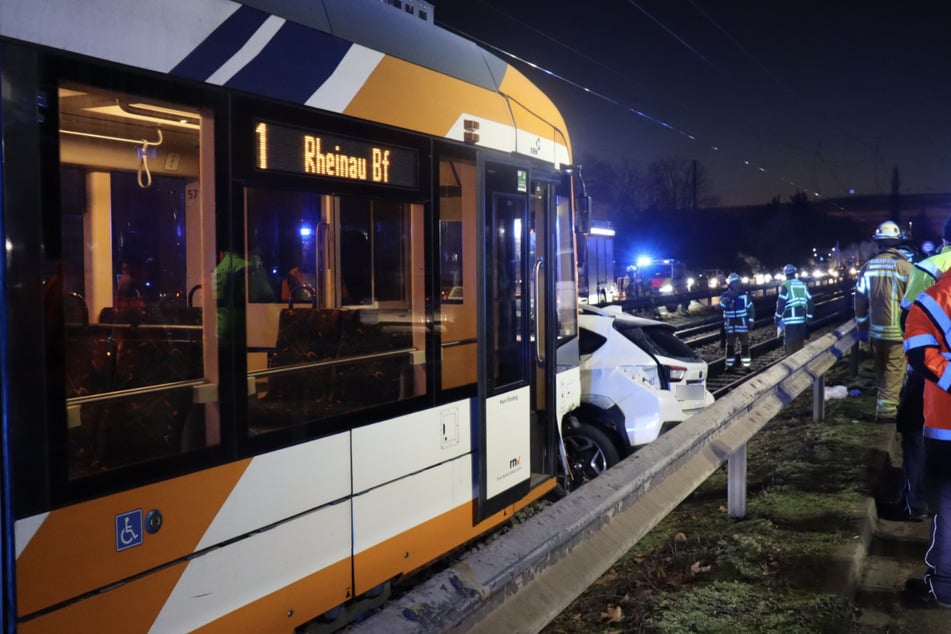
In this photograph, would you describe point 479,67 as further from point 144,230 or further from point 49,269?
point 49,269

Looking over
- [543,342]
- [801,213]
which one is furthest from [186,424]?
[801,213]

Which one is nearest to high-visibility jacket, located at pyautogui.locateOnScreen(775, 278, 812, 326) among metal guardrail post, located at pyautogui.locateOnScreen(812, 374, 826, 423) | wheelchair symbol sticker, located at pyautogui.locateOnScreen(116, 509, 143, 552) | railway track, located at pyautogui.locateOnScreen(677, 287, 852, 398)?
railway track, located at pyautogui.locateOnScreen(677, 287, 852, 398)

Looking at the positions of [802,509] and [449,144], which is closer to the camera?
[449,144]

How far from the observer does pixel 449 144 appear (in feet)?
17.1

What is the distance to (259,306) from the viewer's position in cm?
473

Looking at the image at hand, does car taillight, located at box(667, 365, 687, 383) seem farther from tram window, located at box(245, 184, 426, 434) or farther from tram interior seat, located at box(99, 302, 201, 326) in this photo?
tram interior seat, located at box(99, 302, 201, 326)

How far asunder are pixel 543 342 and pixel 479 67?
6.70 ft

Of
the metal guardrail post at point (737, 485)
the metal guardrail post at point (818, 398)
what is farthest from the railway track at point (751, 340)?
the metal guardrail post at point (737, 485)

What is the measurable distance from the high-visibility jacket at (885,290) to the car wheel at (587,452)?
3.80 m

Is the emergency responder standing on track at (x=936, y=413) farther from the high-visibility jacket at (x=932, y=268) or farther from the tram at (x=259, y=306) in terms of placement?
the tram at (x=259, y=306)

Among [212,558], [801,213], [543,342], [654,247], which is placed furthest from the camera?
[801,213]

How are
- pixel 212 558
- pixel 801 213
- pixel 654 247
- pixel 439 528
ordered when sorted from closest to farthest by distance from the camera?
pixel 212 558
pixel 439 528
pixel 654 247
pixel 801 213

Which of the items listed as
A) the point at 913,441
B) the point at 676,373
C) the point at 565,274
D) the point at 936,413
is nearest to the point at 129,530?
the point at 936,413

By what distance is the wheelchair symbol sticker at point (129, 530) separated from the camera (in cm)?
311
